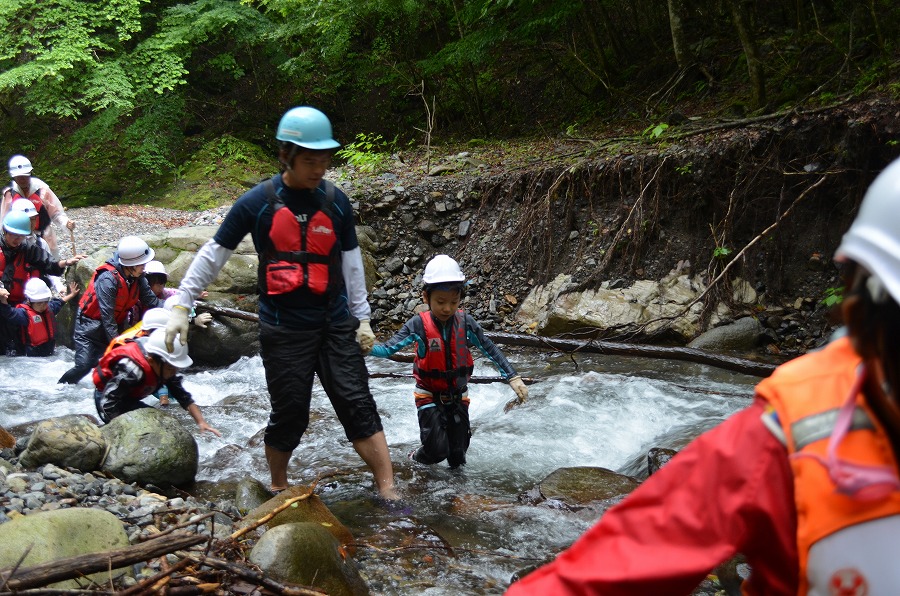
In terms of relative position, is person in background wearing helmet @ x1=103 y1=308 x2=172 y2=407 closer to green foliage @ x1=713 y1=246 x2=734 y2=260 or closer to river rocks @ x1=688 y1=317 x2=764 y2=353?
river rocks @ x1=688 y1=317 x2=764 y2=353

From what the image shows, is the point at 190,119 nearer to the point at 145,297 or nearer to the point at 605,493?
the point at 145,297

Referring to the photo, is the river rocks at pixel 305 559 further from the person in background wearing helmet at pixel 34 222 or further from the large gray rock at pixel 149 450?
the person in background wearing helmet at pixel 34 222

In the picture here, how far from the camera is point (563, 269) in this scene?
385 inches

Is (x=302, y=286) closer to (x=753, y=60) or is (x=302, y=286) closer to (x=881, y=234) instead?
(x=881, y=234)

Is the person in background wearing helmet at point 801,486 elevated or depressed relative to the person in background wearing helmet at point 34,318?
elevated

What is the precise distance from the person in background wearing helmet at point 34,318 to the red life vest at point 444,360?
6.42 meters

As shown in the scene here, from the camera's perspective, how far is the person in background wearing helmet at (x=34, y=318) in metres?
9.19

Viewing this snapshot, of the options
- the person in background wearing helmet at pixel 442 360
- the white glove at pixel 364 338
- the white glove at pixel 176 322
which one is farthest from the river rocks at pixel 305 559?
the person in background wearing helmet at pixel 442 360

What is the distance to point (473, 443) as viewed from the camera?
6.39m

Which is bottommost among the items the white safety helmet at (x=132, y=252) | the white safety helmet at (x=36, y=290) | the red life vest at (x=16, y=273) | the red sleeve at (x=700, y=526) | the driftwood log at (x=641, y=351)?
the driftwood log at (x=641, y=351)

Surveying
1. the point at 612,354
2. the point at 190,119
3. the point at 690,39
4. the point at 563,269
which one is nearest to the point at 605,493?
the point at 612,354

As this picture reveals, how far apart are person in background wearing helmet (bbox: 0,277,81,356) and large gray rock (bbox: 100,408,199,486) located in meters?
5.09

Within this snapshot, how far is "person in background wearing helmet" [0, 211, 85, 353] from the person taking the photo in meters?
8.95

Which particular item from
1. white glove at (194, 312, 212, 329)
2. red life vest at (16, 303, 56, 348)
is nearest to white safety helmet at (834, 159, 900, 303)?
white glove at (194, 312, 212, 329)
